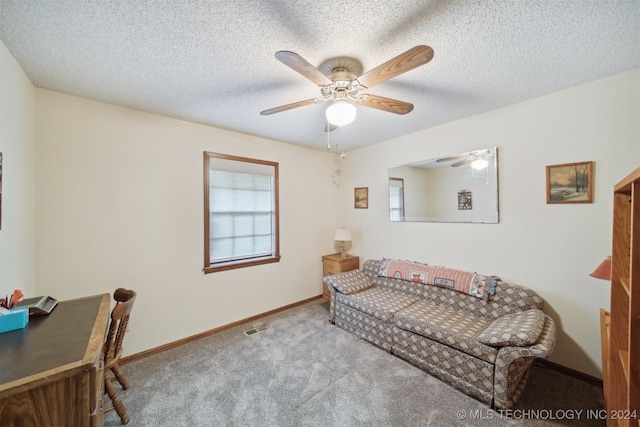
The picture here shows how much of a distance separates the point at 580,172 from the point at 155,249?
4.15 m

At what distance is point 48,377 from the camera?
921 millimetres

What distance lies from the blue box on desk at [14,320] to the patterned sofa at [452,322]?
2592 millimetres

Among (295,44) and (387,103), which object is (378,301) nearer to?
(387,103)

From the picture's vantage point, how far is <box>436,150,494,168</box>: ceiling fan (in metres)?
2.61

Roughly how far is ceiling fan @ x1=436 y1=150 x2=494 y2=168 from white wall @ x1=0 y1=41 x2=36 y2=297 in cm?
381

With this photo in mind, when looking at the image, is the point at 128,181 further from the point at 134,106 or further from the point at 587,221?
the point at 587,221

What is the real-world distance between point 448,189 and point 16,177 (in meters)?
3.94

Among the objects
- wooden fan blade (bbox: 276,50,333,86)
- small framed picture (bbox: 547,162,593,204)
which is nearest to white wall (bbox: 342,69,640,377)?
small framed picture (bbox: 547,162,593,204)

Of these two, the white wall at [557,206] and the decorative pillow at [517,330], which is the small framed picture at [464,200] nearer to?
the white wall at [557,206]

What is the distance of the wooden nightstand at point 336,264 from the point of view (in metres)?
3.79

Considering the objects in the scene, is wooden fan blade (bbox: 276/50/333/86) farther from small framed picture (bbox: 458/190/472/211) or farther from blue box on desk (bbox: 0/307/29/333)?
small framed picture (bbox: 458/190/472/211)

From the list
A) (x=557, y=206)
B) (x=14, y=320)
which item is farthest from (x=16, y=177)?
(x=557, y=206)

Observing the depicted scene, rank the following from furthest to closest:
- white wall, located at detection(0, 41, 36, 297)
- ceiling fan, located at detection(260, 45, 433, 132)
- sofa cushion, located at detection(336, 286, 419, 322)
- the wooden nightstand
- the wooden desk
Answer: the wooden nightstand → sofa cushion, located at detection(336, 286, 419, 322) → white wall, located at detection(0, 41, 36, 297) → ceiling fan, located at detection(260, 45, 433, 132) → the wooden desk

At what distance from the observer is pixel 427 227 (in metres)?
3.15
